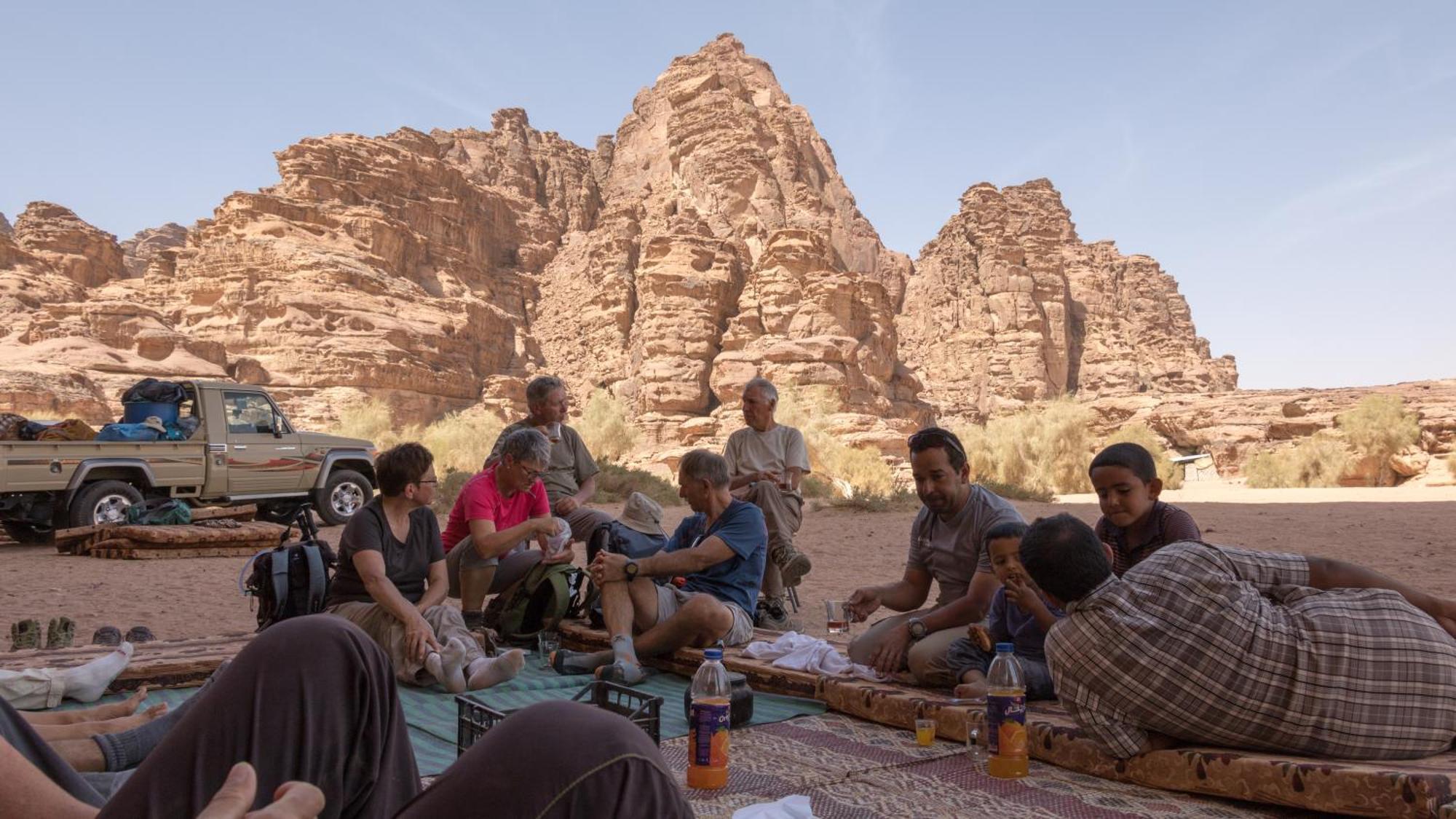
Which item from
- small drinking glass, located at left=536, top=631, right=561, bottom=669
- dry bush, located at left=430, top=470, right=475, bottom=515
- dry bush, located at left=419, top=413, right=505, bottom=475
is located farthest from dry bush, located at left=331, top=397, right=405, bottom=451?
small drinking glass, located at left=536, top=631, right=561, bottom=669

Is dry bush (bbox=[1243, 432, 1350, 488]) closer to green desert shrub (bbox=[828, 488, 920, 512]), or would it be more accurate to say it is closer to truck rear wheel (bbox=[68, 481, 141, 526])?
green desert shrub (bbox=[828, 488, 920, 512])

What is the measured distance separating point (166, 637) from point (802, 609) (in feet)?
16.5

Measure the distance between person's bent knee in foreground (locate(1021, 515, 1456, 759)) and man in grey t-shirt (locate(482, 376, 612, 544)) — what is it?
391 cm

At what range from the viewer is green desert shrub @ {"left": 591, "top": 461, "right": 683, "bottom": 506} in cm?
2077

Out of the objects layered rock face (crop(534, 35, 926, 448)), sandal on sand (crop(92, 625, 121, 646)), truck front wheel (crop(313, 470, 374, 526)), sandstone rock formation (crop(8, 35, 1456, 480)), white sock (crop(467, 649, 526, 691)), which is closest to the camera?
white sock (crop(467, 649, 526, 691))

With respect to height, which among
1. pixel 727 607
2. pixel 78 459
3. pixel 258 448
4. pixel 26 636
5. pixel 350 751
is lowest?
pixel 26 636

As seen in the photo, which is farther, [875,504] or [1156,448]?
[1156,448]

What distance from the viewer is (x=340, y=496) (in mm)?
14336

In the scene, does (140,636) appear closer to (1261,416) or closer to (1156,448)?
(1156,448)

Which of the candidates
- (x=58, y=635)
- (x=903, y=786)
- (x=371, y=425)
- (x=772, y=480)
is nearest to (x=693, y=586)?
(x=772, y=480)

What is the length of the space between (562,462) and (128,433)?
8.37 m

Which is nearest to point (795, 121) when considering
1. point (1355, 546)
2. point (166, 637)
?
point (1355, 546)

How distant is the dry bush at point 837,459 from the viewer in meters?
27.3

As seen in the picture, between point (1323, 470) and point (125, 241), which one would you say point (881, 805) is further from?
point (125, 241)
